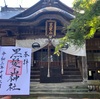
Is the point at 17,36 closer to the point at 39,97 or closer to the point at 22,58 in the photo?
the point at 39,97

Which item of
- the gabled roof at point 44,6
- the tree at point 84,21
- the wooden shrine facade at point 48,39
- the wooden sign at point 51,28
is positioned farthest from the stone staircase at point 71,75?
the tree at point 84,21

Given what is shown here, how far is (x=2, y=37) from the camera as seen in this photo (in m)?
12.4

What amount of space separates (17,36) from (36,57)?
243cm

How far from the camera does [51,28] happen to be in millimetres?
11234

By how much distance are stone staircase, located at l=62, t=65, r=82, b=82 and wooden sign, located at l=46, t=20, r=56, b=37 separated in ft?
9.27

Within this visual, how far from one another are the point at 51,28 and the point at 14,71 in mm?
7442

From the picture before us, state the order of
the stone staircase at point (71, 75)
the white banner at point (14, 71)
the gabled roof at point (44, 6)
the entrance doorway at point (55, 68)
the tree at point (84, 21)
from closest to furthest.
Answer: the white banner at point (14, 71) → the tree at point (84, 21) → the entrance doorway at point (55, 68) → the stone staircase at point (71, 75) → the gabled roof at point (44, 6)

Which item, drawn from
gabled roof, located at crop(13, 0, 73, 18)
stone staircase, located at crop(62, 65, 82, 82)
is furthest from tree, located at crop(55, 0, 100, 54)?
gabled roof, located at crop(13, 0, 73, 18)

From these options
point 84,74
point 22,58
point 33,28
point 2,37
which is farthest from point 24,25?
point 22,58

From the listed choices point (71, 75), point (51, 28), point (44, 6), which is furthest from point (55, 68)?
point (44, 6)

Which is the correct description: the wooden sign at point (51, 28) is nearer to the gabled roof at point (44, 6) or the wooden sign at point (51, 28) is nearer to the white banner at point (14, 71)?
the gabled roof at point (44, 6)

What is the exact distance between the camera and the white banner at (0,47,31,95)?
12.7 ft

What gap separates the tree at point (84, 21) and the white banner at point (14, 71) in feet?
9.64

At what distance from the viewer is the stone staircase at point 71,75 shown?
11.4m
